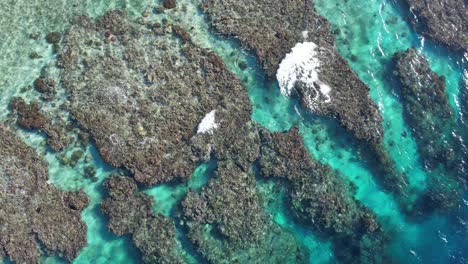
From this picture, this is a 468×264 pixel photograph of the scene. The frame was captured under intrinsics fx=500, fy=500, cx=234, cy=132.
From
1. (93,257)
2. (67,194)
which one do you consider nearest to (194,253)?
(93,257)

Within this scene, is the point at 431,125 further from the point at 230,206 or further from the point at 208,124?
the point at 208,124

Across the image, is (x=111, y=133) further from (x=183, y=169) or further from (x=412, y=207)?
(x=412, y=207)

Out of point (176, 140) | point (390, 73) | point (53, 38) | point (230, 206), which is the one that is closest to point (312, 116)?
point (390, 73)

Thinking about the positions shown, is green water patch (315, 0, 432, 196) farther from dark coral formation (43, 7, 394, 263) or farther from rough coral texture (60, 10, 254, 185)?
rough coral texture (60, 10, 254, 185)

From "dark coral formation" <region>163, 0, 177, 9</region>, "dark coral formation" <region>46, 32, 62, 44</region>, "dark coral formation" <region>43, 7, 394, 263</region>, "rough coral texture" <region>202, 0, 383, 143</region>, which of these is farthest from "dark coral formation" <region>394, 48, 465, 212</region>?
"dark coral formation" <region>46, 32, 62, 44</region>

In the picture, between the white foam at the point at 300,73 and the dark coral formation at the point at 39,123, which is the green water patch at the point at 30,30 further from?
the white foam at the point at 300,73

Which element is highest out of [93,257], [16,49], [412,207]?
[412,207]
